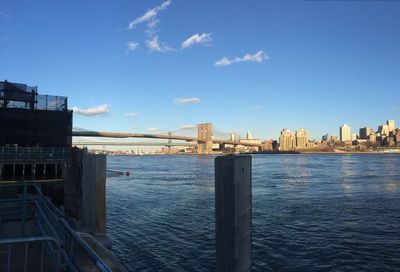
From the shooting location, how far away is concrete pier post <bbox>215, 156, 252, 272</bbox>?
18.3 ft

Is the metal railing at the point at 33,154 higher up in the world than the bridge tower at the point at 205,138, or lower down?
lower down

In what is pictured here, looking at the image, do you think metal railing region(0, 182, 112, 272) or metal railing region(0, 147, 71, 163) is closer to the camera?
metal railing region(0, 182, 112, 272)

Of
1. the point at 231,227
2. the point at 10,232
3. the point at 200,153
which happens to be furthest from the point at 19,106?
the point at 200,153

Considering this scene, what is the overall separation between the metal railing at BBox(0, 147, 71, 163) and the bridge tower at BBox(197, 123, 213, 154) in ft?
439

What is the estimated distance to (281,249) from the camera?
50.2 feet

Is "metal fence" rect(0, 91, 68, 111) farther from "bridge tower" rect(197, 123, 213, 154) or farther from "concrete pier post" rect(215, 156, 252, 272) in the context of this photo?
"bridge tower" rect(197, 123, 213, 154)

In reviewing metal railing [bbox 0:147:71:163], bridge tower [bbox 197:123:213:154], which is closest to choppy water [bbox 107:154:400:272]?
metal railing [bbox 0:147:71:163]

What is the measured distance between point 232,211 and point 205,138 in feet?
546

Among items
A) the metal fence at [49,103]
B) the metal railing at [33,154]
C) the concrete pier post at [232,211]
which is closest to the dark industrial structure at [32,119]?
the metal fence at [49,103]

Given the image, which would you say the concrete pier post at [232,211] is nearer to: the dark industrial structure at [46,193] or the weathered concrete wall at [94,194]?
the dark industrial structure at [46,193]

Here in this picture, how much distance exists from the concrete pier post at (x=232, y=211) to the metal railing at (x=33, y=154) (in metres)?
30.7

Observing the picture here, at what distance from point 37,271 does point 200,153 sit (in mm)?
176876

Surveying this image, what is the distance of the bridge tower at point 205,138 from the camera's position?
170250 millimetres

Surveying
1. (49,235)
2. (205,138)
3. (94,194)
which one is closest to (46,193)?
(94,194)
